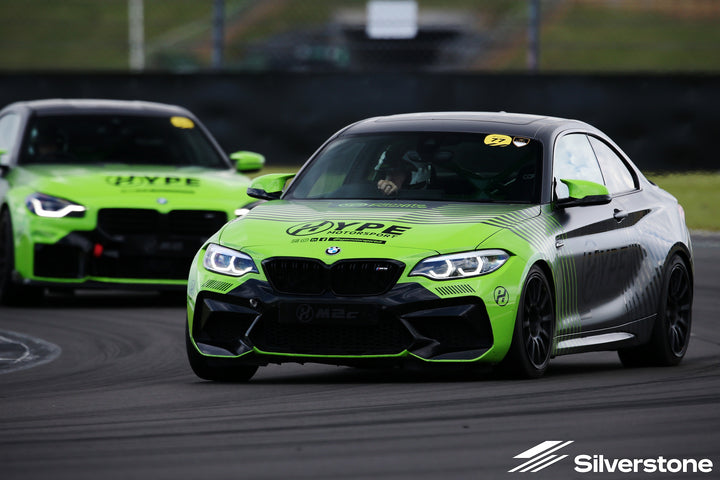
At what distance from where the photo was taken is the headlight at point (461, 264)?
826 cm

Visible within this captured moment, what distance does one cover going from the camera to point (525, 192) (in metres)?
9.12

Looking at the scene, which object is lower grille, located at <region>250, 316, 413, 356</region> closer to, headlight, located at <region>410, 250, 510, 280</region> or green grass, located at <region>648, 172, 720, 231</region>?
headlight, located at <region>410, 250, 510, 280</region>

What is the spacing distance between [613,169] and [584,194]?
3.61 feet

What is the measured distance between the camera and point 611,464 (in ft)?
20.7

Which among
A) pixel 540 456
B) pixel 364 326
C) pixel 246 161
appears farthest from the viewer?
pixel 246 161

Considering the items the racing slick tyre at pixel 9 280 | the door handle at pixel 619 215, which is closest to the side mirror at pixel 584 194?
the door handle at pixel 619 215

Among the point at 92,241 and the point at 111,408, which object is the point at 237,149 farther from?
the point at 111,408

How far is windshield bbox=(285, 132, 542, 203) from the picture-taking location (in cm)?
919

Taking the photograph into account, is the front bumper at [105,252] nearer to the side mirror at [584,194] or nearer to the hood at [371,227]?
the hood at [371,227]

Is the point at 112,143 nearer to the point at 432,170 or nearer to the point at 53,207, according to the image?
the point at 53,207

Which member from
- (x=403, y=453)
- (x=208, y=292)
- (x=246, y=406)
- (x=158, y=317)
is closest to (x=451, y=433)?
(x=403, y=453)

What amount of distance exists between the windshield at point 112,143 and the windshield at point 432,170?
502 centimetres

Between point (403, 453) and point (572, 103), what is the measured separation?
17.5m

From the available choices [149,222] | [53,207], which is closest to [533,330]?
[149,222]
